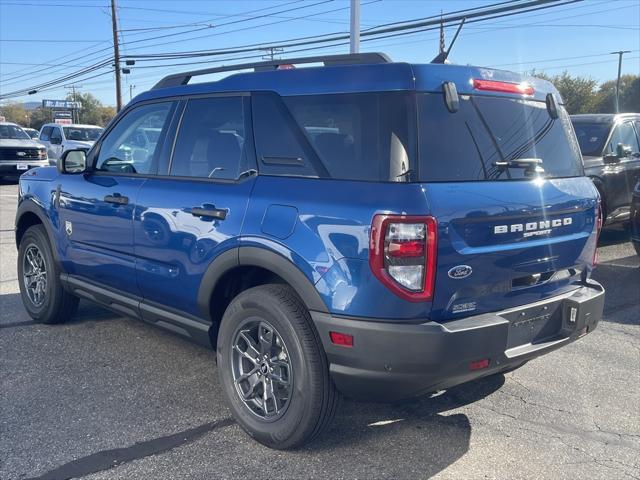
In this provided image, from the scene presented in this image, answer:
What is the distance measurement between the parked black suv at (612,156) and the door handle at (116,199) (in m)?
6.56

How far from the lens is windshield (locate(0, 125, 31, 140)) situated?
62.2 ft

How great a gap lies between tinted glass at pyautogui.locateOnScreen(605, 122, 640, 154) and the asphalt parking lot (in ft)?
15.9

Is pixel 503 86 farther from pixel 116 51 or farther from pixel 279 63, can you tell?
pixel 116 51

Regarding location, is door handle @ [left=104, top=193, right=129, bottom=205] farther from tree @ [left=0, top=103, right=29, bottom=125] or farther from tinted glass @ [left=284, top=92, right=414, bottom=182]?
tree @ [left=0, top=103, right=29, bottom=125]

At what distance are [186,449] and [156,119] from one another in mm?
2235

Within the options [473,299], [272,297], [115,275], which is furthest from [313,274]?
[115,275]

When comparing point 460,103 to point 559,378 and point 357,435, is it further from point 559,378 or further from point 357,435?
point 559,378

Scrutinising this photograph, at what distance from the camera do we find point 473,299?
2.95 meters

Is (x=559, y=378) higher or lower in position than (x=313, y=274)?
lower

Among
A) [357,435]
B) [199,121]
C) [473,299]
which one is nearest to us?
[473,299]

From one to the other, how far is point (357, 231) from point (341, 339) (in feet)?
1.71

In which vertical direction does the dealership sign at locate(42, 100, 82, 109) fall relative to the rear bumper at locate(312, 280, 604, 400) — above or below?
above

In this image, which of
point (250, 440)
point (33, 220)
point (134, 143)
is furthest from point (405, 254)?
point (33, 220)

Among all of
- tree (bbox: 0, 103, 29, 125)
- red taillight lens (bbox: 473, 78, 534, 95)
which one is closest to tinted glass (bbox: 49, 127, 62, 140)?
red taillight lens (bbox: 473, 78, 534, 95)
